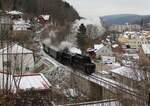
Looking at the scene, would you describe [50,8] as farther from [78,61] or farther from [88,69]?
[88,69]

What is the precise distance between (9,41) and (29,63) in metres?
18.2

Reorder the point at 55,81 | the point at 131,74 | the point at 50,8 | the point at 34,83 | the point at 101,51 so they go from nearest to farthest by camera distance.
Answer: the point at 34,83, the point at 131,74, the point at 55,81, the point at 101,51, the point at 50,8

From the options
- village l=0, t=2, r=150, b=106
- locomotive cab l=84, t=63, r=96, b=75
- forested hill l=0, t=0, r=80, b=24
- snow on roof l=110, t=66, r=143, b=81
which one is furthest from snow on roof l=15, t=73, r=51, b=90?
forested hill l=0, t=0, r=80, b=24

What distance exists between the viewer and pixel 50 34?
48906mm

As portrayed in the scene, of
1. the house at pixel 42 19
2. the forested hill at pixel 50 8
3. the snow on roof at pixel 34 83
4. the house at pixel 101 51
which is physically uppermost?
the forested hill at pixel 50 8

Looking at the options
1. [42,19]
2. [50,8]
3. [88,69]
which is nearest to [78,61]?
[88,69]

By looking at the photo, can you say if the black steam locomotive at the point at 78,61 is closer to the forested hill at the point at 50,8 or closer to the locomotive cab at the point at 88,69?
the locomotive cab at the point at 88,69

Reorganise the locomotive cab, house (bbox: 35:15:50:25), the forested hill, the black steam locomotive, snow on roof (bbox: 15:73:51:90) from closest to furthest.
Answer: snow on roof (bbox: 15:73:51:90) < the locomotive cab < the black steam locomotive < house (bbox: 35:15:50:25) < the forested hill

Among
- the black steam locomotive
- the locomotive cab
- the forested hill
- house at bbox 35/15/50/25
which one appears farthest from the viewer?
the forested hill

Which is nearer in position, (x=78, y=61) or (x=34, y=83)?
(x=34, y=83)

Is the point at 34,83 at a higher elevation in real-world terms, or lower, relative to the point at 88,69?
higher

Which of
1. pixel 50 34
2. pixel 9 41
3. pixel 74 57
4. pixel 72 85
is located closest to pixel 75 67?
pixel 74 57

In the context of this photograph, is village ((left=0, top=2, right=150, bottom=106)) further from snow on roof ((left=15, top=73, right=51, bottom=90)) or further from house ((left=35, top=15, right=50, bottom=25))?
house ((left=35, top=15, right=50, bottom=25))

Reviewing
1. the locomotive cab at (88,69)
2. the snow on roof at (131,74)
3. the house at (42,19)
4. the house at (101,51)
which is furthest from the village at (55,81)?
the house at (42,19)
